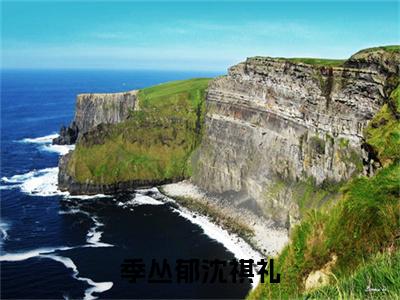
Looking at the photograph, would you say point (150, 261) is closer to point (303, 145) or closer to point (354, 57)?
point (303, 145)

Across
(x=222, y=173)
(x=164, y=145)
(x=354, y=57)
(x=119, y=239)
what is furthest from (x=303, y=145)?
(x=164, y=145)

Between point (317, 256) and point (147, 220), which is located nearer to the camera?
point (317, 256)

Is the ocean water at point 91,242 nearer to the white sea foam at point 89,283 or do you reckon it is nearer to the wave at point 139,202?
the wave at point 139,202

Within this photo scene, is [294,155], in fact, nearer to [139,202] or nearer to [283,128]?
[283,128]

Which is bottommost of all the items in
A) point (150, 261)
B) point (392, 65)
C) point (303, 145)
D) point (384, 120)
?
point (150, 261)

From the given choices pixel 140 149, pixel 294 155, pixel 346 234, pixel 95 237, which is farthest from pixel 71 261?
pixel 346 234

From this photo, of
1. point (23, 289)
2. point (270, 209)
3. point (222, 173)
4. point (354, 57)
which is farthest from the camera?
point (222, 173)

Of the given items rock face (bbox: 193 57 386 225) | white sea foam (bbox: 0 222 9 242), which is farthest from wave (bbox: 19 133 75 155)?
white sea foam (bbox: 0 222 9 242)
